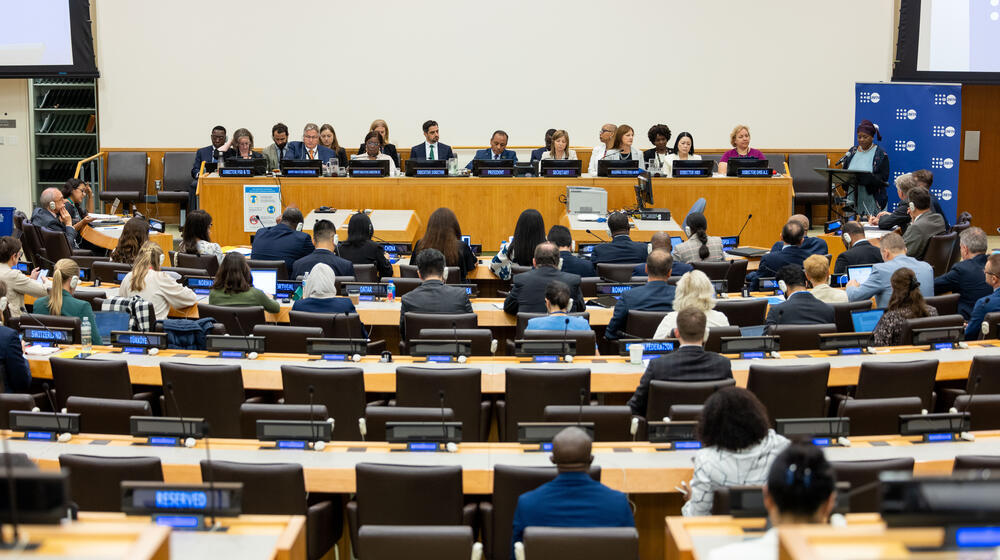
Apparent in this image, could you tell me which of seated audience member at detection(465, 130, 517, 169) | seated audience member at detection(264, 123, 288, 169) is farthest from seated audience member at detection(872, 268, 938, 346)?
seated audience member at detection(264, 123, 288, 169)

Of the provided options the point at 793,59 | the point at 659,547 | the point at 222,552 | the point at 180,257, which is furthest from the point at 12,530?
the point at 793,59

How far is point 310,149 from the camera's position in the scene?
12.9 metres

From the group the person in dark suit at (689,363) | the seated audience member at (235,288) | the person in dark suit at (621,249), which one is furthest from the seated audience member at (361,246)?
the person in dark suit at (689,363)

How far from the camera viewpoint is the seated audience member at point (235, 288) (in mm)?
7160

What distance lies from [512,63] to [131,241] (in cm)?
758

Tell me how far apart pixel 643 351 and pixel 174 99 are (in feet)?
37.2

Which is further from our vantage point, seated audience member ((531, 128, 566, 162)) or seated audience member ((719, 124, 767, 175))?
seated audience member ((531, 128, 566, 162))

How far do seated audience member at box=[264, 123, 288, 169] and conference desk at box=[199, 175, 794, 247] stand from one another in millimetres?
1418

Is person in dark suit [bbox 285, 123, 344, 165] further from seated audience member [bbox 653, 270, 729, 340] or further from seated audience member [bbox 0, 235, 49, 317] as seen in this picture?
seated audience member [bbox 653, 270, 729, 340]

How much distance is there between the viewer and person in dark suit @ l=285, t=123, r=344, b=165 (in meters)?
12.8

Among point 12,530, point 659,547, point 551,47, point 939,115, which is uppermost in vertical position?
point 551,47

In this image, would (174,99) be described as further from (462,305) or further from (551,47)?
(462,305)

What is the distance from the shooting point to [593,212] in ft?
37.9

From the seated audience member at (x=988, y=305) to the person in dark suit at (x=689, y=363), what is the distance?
268 cm
